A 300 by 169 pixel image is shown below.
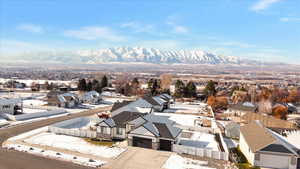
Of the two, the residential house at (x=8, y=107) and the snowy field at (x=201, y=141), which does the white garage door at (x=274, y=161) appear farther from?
the residential house at (x=8, y=107)

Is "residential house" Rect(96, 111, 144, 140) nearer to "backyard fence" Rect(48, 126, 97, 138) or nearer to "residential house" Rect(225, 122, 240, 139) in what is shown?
"backyard fence" Rect(48, 126, 97, 138)

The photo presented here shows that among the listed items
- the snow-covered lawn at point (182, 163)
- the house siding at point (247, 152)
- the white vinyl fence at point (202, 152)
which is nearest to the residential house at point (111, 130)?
the white vinyl fence at point (202, 152)

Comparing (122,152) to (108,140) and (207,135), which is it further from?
(207,135)

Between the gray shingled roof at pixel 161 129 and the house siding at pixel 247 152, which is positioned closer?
the house siding at pixel 247 152

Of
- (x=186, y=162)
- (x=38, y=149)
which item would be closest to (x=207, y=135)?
(x=186, y=162)

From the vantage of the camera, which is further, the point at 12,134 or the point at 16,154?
the point at 12,134

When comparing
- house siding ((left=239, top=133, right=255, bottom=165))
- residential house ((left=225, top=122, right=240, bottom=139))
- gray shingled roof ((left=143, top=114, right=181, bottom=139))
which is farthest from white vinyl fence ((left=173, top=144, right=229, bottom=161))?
residential house ((left=225, top=122, right=240, bottom=139))

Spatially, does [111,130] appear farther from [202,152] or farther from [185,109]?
[185,109]
